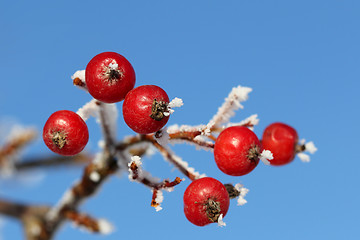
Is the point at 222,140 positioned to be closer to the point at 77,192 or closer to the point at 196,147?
the point at 196,147

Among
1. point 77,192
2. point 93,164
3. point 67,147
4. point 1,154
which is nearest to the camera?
point 67,147

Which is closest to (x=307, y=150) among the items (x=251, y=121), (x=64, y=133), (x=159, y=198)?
(x=251, y=121)

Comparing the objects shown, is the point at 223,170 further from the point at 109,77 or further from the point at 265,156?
the point at 109,77

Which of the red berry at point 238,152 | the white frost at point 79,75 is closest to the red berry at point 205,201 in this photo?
the red berry at point 238,152

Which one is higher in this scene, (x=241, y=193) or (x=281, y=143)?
(x=281, y=143)

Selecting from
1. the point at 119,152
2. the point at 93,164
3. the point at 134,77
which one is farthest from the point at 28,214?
the point at 134,77

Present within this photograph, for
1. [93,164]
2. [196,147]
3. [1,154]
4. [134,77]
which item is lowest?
[196,147]
